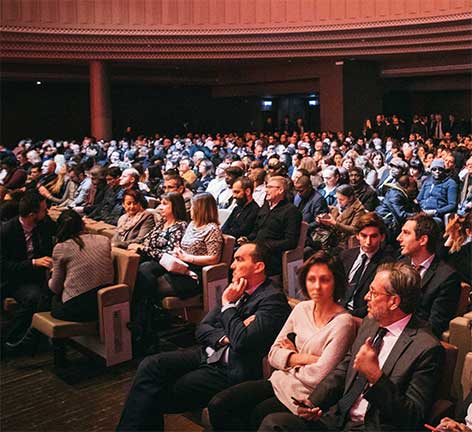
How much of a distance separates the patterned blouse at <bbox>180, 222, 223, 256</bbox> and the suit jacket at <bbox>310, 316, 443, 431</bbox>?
2.21m

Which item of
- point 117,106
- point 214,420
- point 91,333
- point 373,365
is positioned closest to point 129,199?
point 91,333

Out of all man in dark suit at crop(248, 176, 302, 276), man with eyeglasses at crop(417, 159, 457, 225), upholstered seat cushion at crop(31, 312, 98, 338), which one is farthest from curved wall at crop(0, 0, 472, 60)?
upholstered seat cushion at crop(31, 312, 98, 338)

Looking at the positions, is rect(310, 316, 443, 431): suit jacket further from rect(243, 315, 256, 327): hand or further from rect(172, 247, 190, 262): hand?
rect(172, 247, 190, 262): hand

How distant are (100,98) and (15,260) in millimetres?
14615

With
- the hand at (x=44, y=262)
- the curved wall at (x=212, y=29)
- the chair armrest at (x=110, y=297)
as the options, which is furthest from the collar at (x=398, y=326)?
the curved wall at (x=212, y=29)

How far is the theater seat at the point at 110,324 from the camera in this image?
419cm

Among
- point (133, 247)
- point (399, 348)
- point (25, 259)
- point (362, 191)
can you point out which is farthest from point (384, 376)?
point (362, 191)

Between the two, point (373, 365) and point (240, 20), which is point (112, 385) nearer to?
point (373, 365)

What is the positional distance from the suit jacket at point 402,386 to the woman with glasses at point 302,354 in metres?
0.10

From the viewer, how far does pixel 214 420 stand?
2.89 meters

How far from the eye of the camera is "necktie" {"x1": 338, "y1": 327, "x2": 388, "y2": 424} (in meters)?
2.57

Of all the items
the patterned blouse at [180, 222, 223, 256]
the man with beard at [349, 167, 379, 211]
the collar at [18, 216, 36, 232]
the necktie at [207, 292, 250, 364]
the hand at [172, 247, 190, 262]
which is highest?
the man with beard at [349, 167, 379, 211]

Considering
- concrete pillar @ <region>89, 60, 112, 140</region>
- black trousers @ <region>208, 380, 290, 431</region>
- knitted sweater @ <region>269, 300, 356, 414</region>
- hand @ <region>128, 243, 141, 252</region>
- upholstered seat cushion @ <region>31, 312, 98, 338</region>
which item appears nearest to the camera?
knitted sweater @ <region>269, 300, 356, 414</region>

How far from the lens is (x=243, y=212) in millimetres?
5801
